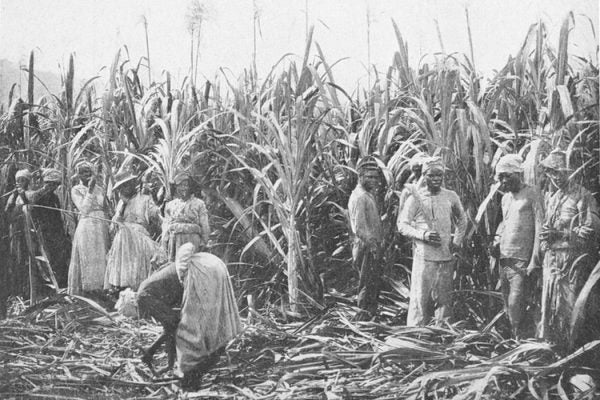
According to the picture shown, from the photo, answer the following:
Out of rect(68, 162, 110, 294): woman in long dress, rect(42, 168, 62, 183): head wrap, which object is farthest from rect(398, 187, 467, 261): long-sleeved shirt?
rect(42, 168, 62, 183): head wrap

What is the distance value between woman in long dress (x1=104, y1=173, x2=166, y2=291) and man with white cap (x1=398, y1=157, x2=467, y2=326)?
1.46 meters

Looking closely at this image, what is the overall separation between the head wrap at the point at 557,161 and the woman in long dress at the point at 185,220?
183cm

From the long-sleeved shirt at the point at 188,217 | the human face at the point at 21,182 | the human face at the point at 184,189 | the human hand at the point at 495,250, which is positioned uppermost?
the human face at the point at 21,182

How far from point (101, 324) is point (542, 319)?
8.14 ft

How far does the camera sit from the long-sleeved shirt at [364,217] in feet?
11.6

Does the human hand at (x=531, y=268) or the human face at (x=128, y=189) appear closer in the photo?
the human hand at (x=531, y=268)

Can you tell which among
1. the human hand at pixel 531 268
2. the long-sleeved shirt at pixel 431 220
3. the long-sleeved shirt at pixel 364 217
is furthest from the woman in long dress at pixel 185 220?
the human hand at pixel 531 268

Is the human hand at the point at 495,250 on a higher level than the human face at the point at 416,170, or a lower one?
lower

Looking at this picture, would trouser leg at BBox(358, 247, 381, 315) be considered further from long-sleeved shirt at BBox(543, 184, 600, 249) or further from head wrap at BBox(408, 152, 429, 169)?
long-sleeved shirt at BBox(543, 184, 600, 249)

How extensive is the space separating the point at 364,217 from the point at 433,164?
534mm

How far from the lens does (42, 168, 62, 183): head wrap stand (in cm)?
403

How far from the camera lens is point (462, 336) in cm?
318

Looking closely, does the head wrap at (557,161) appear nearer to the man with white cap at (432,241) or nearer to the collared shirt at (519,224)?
the collared shirt at (519,224)

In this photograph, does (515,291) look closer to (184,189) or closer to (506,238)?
(506,238)
